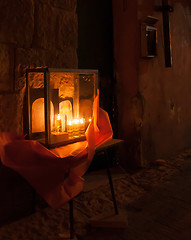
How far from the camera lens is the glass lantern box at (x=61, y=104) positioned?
2.38 meters

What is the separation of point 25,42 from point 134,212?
193 centimetres

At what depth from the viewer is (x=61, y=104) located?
8.50ft

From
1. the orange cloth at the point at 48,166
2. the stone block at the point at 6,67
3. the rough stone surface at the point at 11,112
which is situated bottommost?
the orange cloth at the point at 48,166

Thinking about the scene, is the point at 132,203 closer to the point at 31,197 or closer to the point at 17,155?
the point at 31,197

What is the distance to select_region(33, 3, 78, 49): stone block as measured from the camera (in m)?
2.52

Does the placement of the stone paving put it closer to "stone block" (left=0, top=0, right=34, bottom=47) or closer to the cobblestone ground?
Answer: the cobblestone ground

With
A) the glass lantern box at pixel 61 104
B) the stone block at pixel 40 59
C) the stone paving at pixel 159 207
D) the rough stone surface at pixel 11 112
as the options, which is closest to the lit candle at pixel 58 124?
the glass lantern box at pixel 61 104

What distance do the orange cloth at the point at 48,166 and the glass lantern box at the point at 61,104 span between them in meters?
0.31

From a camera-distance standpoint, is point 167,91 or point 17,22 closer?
point 17,22

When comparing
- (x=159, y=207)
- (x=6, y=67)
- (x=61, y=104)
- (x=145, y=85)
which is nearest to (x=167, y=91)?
(x=145, y=85)

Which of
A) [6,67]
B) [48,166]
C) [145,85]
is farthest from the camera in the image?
[145,85]

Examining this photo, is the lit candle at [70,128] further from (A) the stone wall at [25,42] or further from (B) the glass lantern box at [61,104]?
(A) the stone wall at [25,42]

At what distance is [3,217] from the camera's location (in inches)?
94.7

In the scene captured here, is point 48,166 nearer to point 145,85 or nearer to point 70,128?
point 70,128
